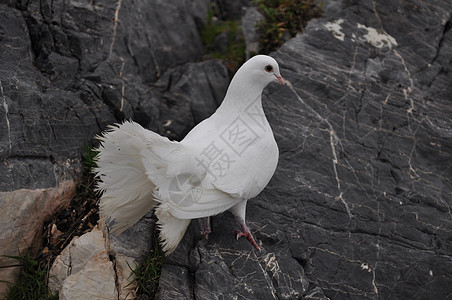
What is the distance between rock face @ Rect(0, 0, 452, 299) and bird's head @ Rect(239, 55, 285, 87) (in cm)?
119

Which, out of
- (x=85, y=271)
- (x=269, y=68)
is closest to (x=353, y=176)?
(x=269, y=68)

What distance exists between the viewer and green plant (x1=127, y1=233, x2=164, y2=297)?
4.06 metres

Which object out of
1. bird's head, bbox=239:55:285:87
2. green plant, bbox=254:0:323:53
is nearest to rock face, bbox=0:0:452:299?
green plant, bbox=254:0:323:53

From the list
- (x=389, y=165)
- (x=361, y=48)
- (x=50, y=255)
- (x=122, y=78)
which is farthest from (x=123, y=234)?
(x=361, y=48)

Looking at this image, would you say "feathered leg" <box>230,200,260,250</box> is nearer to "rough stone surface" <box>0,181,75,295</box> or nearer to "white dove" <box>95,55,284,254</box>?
"white dove" <box>95,55,284,254</box>

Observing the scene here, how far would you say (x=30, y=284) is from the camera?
4188 millimetres

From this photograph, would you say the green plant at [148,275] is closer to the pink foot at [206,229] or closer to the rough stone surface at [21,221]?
the pink foot at [206,229]

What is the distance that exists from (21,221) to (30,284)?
1.98 feet

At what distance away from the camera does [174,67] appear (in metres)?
6.95

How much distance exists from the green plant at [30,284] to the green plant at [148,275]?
784mm

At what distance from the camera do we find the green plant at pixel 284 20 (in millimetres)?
6410

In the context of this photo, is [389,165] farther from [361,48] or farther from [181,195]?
[181,195]

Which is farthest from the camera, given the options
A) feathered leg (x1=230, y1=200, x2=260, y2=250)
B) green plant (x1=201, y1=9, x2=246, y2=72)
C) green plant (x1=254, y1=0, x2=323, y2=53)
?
→ green plant (x1=201, y1=9, x2=246, y2=72)

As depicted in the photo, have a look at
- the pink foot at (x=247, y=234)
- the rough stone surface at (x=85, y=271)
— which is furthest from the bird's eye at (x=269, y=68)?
the rough stone surface at (x=85, y=271)
